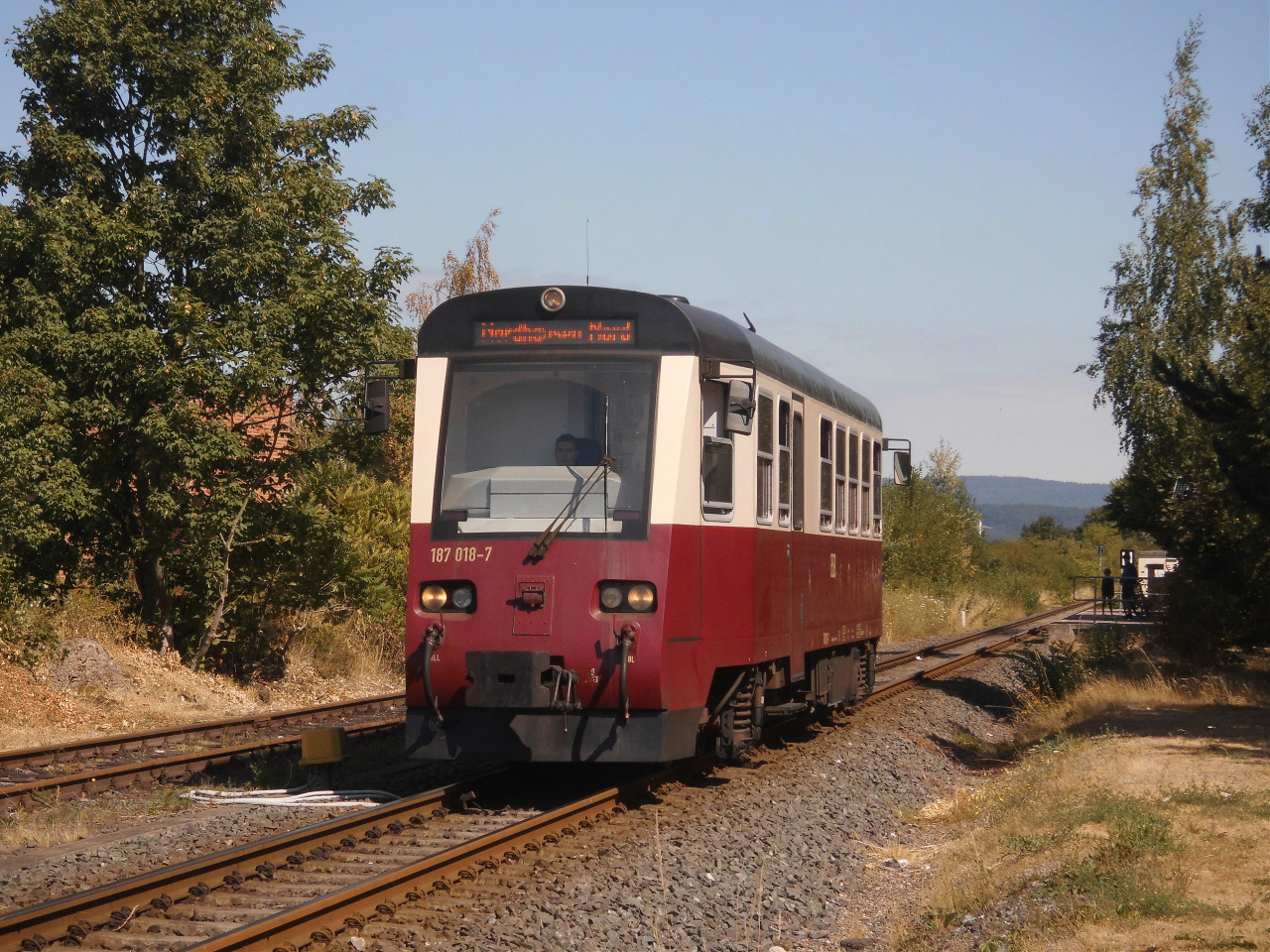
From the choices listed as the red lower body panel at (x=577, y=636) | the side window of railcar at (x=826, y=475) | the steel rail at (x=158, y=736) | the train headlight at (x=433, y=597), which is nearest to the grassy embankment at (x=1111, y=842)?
the red lower body panel at (x=577, y=636)

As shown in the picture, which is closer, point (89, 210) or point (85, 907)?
point (85, 907)

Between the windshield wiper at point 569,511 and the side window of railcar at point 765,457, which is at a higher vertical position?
the side window of railcar at point 765,457

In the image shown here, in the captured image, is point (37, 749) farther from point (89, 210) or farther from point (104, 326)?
point (89, 210)

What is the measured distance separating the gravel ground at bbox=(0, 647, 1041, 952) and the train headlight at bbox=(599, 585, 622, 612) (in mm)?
1471

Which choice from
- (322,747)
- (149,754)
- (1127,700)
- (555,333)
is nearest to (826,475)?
(555,333)

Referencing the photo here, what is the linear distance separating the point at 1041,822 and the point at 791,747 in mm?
4398

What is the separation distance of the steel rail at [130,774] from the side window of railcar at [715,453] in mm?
5382

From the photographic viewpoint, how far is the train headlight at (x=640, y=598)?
911 centimetres

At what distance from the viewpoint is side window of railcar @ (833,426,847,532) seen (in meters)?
13.7

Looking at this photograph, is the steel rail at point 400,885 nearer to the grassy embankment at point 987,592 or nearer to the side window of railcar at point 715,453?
the side window of railcar at point 715,453

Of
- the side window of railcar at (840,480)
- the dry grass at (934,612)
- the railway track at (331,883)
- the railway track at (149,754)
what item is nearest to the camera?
the railway track at (331,883)

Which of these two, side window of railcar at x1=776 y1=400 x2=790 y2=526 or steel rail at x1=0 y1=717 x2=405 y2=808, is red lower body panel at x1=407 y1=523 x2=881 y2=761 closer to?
side window of railcar at x1=776 y1=400 x2=790 y2=526

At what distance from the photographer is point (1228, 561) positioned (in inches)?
856

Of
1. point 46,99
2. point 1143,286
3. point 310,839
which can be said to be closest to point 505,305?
point 310,839
